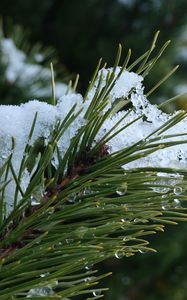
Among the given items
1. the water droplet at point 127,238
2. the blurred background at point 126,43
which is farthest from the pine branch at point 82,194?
the blurred background at point 126,43

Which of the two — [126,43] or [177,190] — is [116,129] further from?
[126,43]

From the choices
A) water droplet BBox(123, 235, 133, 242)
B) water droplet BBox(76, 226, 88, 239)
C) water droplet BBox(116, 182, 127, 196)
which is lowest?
water droplet BBox(123, 235, 133, 242)

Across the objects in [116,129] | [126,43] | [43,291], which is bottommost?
[43,291]

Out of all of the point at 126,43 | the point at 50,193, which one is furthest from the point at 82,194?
the point at 126,43

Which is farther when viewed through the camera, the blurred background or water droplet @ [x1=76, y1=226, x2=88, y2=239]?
the blurred background

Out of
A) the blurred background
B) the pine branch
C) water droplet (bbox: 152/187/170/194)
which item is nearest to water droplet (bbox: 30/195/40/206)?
the pine branch

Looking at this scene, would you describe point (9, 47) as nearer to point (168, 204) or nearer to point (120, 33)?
point (168, 204)

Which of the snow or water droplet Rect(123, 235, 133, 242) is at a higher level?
the snow

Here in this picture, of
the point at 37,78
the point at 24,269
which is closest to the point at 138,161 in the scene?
the point at 24,269

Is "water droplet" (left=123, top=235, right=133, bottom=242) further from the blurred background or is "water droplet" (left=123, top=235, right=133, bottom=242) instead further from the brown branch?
the blurred background
